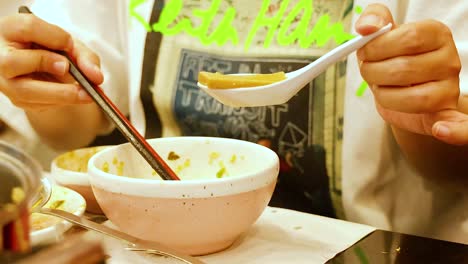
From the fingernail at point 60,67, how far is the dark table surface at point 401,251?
418 millimetres

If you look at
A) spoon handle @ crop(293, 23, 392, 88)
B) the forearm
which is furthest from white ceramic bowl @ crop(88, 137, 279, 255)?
the forearm

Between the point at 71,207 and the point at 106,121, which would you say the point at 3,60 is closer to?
the point at 71,207

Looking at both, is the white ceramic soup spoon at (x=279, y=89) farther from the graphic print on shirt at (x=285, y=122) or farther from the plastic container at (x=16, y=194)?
the plastic container at (x=16, y=194)

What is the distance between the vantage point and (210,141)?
29.2 inches

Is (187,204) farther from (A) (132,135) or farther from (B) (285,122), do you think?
(B) (285,122)

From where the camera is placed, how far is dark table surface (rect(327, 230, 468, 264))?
23.8 inches

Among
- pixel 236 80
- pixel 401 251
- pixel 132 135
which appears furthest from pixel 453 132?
pixel 132 135

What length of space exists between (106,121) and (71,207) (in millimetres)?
555

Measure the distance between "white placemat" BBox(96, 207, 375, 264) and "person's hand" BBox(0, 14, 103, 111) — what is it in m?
0.25

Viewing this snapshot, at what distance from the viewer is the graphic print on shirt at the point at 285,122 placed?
875 millimetres

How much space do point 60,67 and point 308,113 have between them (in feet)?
1.25

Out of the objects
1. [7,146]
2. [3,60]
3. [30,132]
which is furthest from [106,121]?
[7,146]

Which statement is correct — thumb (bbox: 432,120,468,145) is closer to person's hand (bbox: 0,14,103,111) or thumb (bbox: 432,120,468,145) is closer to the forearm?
person's hand (bbox: 0,14,103,111)

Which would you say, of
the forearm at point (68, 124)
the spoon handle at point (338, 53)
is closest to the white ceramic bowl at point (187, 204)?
the spoon handle at point (338, 53)
